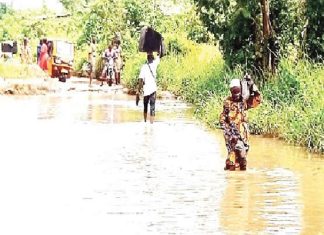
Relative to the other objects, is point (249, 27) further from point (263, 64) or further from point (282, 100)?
point (282, 100)

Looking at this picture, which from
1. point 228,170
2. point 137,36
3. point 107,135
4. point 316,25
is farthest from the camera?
point 137,36

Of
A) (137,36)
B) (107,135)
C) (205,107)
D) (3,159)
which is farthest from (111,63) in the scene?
(3,159)

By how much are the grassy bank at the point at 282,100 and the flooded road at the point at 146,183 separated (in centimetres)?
38

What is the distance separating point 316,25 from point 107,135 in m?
5.45

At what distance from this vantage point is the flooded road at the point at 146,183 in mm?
9125

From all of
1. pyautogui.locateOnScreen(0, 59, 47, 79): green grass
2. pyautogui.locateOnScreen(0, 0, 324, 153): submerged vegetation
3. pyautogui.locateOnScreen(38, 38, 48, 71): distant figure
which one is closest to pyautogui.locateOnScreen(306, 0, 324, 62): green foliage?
pyautogui.locateOnScreen(0, 0, 324, 153): submerged vegetation

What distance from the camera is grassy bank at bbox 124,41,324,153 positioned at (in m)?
15.6

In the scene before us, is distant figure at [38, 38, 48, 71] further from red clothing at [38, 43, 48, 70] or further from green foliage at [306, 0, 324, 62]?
green foliage at [306, 0, 324, 62]

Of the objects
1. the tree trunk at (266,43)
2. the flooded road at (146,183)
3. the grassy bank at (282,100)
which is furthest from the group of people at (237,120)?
the tree trunk at (266,43)

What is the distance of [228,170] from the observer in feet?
42.8

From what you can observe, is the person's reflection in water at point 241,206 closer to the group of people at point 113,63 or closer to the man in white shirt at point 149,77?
the man in white shirt at point 149,77

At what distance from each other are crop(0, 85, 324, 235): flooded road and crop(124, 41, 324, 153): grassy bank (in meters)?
0.38

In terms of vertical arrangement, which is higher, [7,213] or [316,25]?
[316,25]

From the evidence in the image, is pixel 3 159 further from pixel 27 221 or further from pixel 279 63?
pixel 279 63
